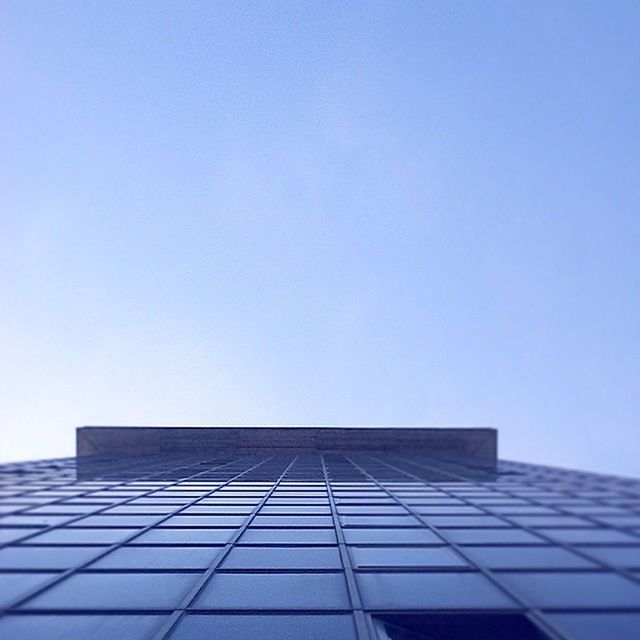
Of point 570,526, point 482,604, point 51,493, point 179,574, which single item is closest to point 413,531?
point 570,526

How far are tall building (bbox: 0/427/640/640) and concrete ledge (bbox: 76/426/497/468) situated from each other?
21668mm

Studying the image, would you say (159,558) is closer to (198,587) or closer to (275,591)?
(198,587)

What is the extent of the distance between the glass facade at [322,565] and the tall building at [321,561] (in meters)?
0.03

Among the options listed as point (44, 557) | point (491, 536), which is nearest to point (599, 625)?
point (491, 536)

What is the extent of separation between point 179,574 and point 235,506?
21.4 feet

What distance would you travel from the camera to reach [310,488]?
20906mm

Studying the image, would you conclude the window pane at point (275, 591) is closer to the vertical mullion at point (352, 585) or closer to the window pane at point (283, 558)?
the vertical mullion at point (352, 585)

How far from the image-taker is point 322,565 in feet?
34.7

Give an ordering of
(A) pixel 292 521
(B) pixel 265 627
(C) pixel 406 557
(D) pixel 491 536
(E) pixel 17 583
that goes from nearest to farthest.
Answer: (B) pixel 265 627 → (E) pixel 17 583 → (C) pixel 406 557 → (D) pixel 491 536 → (A) pixel 292 521

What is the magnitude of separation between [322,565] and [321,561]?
0.25 m

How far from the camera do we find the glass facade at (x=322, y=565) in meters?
8.17

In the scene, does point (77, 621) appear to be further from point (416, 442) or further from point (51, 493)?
point (416, 442)

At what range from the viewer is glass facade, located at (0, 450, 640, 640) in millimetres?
8172

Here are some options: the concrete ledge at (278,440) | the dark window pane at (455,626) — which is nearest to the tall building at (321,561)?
the dark window pane at (455,626)
